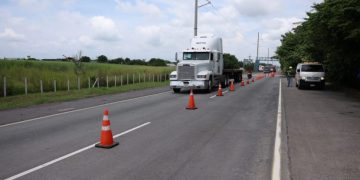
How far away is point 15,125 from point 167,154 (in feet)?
19.6

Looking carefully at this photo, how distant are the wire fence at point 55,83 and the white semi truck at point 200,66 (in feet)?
27.2

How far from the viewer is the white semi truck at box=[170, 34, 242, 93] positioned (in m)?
23.2

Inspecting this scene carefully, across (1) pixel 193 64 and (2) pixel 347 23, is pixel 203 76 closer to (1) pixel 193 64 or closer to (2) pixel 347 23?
(1) pixel 193 64

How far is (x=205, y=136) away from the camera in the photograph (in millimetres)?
8844

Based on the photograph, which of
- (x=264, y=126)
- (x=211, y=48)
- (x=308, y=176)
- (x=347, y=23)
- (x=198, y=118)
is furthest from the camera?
(x=211, y=48)

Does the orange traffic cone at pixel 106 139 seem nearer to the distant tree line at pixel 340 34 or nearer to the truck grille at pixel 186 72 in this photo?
the distant tree line at pixel 340 34

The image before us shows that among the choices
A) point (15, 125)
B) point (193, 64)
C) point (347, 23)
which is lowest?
point (15, 125)

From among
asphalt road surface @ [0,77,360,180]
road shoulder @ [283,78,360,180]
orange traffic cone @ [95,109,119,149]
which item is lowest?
asphalt road surface @ [0,77,360,180]

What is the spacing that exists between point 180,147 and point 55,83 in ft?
62.5

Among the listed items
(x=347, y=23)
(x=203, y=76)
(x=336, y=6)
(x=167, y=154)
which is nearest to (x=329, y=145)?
(x=167, y=154)

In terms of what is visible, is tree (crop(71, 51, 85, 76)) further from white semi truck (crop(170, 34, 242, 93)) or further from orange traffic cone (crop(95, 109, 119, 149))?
orange traffic cone (crop(95, 109, 119, 149))

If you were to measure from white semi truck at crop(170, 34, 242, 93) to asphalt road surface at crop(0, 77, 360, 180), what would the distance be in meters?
10.4

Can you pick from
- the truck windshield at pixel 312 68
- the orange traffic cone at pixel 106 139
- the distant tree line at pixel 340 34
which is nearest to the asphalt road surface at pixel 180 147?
the orange traffic cone at pixel 106 139

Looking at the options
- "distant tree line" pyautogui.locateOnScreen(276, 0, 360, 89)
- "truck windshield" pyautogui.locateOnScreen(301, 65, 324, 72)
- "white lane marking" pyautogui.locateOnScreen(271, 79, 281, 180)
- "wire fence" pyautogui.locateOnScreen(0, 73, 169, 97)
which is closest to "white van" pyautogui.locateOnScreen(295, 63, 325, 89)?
"truck windshield" pyautogui.locateOnScreen(301, 65, 324, 72)
